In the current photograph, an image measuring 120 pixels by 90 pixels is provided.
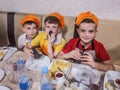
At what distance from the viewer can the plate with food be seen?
3.52 feet

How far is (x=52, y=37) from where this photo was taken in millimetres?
1262

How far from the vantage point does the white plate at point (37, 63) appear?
1.16m

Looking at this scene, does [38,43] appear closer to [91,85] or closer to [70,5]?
[70,5]

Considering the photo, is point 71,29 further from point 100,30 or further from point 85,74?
point 85,74

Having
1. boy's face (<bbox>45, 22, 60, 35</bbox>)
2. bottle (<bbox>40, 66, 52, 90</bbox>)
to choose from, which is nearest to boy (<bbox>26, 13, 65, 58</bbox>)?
boy's face (<bbox>45, 22, 60, 35</bbox>)

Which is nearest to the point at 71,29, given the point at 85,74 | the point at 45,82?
the point at 85,74

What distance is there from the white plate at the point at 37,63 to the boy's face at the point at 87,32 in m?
0.27

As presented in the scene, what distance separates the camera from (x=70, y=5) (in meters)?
1.35

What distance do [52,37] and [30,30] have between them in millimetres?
171

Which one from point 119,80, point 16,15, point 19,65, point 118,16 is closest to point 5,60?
A: point 19,65

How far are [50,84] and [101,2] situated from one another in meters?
0.68

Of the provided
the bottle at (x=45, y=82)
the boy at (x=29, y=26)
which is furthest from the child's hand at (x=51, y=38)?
the bottle at (x=45, y=82)

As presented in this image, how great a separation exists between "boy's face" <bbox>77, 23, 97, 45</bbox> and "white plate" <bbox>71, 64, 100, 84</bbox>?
17 cm

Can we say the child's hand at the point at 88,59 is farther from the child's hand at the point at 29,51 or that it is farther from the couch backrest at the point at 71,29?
the child's hand at the point at 29,51
